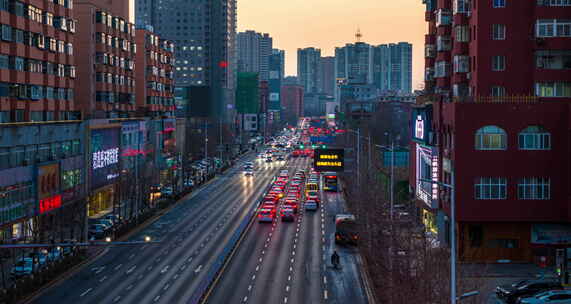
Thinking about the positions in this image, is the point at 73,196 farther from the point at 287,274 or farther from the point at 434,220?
the point at 434,220

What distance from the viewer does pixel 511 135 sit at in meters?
54.1

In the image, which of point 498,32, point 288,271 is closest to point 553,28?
point 498,32

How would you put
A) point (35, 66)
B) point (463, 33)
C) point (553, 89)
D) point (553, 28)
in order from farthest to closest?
point (35, 66) → point (463, 33) → point (553, 89) → point (553, 28)

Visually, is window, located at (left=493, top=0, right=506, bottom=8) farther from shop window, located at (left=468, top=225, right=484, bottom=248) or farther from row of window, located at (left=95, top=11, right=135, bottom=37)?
row of window, located at (left=95, top=11, right=135, bottom=37)

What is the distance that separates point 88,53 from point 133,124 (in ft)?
37.3

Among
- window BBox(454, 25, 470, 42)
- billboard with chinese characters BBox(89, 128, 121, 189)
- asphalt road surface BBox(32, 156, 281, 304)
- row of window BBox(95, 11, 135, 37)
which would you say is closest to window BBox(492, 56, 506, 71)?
window BBox(454, 25, 470, 42)

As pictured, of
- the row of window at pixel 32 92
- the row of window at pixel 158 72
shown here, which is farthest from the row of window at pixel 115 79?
the row of window at pixel 32 92

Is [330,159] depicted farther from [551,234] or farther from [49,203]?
[49,203]

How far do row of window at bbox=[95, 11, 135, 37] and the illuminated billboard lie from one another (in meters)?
34.1

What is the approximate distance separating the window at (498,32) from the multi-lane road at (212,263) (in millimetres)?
22139

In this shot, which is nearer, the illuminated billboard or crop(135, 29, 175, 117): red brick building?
the illuminated billboard

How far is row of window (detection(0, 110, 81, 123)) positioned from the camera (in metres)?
63.1

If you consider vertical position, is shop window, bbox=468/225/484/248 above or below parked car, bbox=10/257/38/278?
above

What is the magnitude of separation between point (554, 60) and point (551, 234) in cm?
1381
